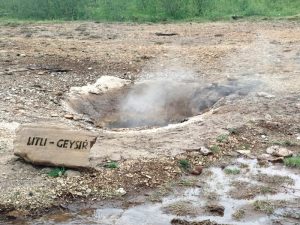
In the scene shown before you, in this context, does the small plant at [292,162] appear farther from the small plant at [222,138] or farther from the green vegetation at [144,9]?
the green vegetation at [144,9]

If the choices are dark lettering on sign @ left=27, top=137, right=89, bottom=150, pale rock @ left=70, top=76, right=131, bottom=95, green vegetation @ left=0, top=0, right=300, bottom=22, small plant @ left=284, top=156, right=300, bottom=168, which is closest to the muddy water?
small plant @ left=284, top=156, right=300, bottom=168

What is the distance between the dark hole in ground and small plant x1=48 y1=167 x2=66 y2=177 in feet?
9.32

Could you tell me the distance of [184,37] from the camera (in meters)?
13.4

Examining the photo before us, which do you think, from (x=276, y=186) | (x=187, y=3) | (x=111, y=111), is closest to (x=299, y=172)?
(x=276, y=186)

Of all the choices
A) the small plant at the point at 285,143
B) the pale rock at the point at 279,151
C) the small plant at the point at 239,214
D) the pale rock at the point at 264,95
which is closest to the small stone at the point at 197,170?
the small plant at the point at 239,214

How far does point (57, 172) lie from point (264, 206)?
2.54 meters

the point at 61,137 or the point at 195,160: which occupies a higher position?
the point at 61,137

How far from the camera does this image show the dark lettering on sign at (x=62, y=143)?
21.9 ft

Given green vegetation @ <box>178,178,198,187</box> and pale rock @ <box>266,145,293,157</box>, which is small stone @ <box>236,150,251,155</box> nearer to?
pale rock @ <box>266,145,293,157</box>

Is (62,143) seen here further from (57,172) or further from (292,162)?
(292,162)

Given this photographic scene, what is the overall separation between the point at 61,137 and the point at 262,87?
4.51 meters

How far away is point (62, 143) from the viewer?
6.72m

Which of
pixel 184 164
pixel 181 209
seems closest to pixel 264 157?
Result: pixel 184 164

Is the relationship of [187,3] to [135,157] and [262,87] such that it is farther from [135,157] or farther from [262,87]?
[135,157]
